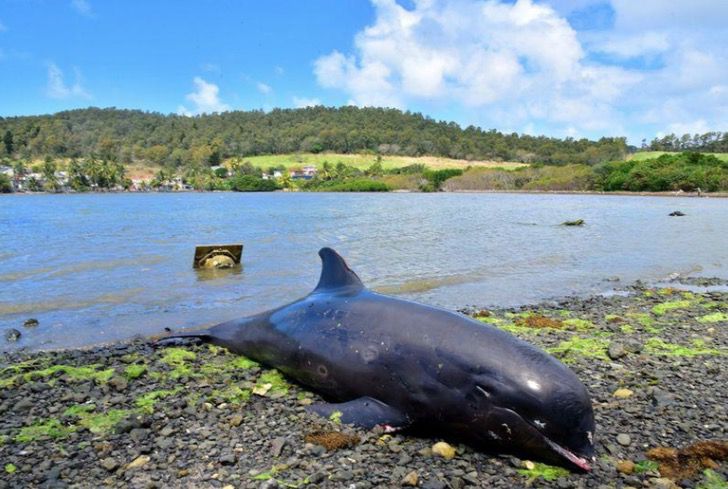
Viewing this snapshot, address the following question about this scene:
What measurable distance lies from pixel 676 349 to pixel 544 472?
567 centimetres

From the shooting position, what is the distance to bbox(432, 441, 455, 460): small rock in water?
222 inches

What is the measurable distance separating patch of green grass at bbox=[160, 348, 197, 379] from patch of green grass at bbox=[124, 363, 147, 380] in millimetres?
423

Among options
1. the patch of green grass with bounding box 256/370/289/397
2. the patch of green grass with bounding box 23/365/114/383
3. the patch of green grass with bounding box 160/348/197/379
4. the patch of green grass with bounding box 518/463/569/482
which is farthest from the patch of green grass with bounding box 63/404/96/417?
the patch of green grass with bounding box 518/463/569/482

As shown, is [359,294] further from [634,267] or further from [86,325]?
[634,267]

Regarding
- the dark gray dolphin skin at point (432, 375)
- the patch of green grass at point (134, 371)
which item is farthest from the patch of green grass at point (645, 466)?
the patch of green grass at point (134, 371)

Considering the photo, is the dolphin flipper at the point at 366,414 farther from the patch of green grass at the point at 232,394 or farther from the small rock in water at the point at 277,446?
the patch of green grass at the point at 232,394

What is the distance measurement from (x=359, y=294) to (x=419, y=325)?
140cm

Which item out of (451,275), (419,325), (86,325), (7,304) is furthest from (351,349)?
(451,275)

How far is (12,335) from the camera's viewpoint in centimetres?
1175

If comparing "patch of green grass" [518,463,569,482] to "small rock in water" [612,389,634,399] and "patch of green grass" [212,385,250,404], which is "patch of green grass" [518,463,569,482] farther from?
"patch of green grass" [212,385,250,404]

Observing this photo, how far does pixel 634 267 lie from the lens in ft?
75.3

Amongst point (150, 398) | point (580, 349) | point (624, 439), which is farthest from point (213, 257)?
point (624, 439)

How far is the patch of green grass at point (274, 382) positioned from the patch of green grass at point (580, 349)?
428 cm

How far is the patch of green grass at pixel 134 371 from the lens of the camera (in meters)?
8.30
